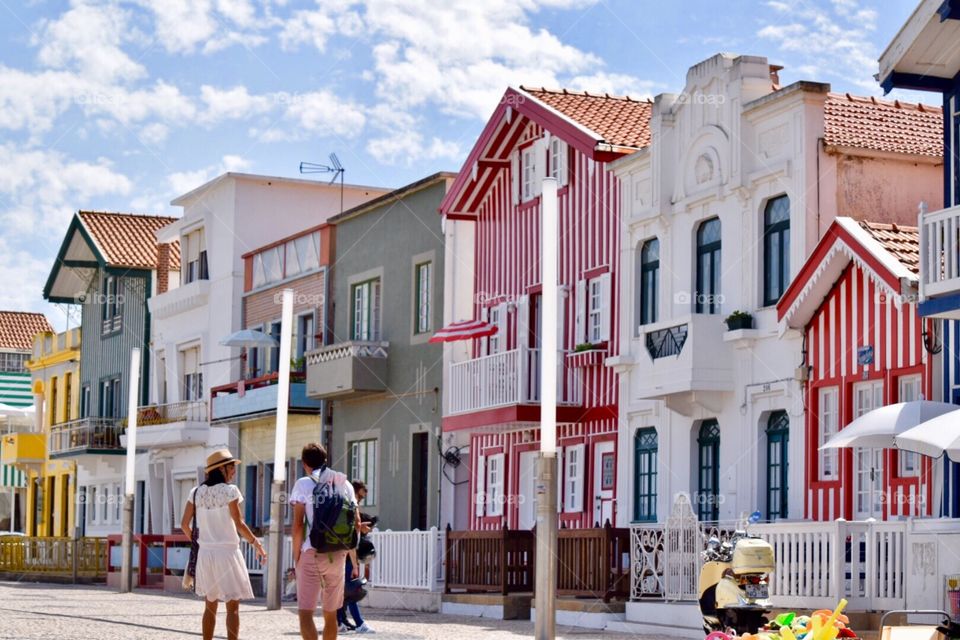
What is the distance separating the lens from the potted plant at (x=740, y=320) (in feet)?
77.7

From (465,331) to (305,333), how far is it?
362 inches

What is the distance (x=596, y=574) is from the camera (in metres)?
24.3

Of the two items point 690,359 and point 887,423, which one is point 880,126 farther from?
point 887,423

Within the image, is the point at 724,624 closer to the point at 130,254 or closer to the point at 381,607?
the point at 381,607

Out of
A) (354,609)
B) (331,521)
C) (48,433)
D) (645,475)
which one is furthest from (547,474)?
(48,433)

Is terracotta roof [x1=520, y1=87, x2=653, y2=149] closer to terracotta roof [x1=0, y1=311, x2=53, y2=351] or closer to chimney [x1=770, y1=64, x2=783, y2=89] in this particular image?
chimney [x1=770, y1=64, x2=783, y2=89]

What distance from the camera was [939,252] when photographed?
752 inches

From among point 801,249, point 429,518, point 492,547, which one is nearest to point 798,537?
point 801,249

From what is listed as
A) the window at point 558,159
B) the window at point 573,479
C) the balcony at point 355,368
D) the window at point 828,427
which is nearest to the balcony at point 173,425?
the balcony at point 355,368

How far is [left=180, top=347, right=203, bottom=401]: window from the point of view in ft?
149

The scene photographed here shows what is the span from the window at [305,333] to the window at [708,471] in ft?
47.7

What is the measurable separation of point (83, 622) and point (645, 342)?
8.30 metres

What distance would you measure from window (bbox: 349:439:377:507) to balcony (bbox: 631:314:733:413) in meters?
11.6

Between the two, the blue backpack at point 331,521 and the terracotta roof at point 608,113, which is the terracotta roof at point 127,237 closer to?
the terracotta roof at point 608,113
